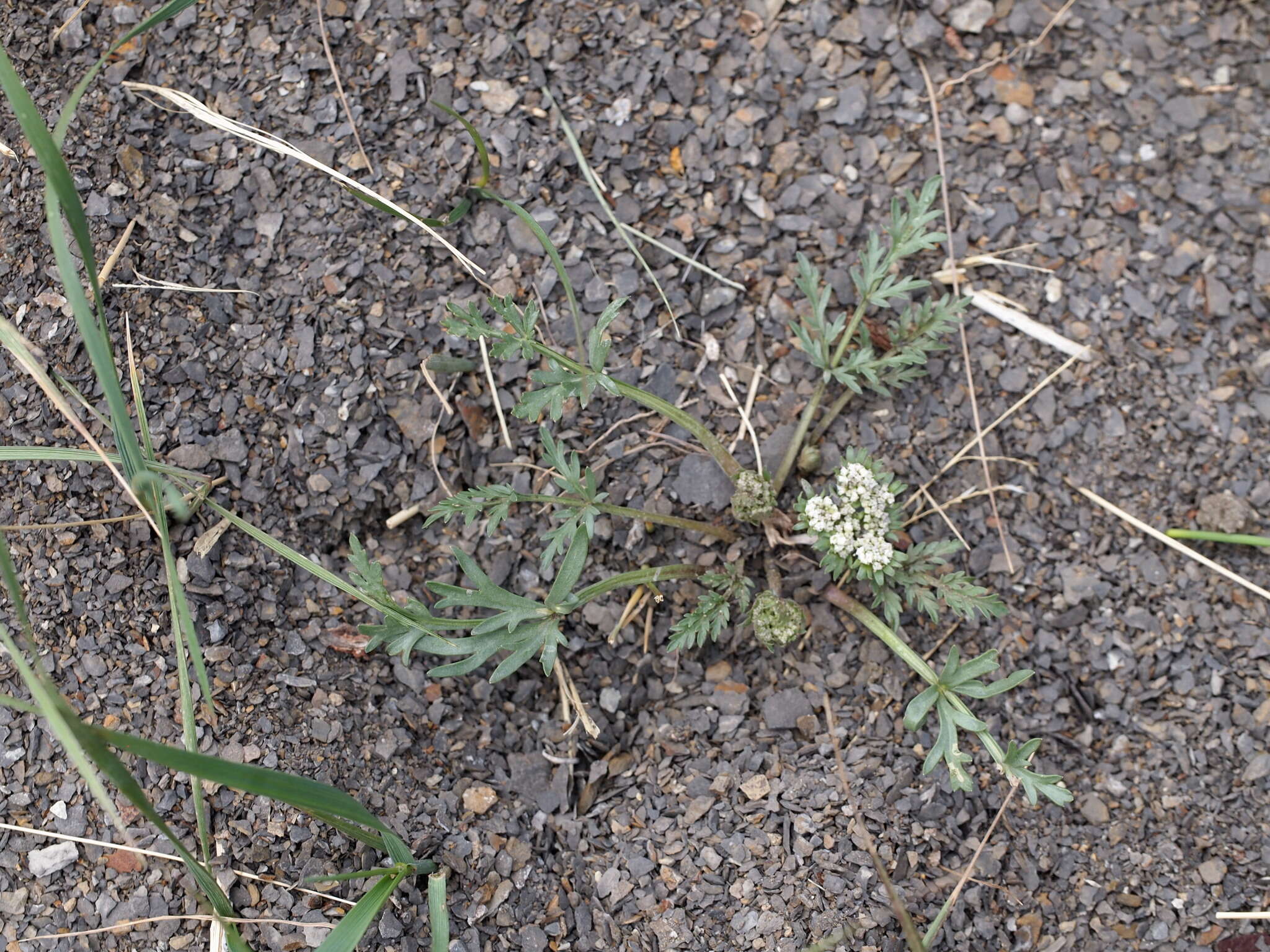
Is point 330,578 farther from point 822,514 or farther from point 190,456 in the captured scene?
point 822,514

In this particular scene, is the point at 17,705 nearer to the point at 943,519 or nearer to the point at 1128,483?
the point at 943,519

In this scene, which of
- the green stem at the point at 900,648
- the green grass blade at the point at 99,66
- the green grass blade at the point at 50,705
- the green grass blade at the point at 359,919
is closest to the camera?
the green grass blade at the point at 50,705

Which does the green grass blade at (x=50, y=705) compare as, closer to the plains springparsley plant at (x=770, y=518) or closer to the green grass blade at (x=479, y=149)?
the plains springparsley plant at (x=770, y=518)

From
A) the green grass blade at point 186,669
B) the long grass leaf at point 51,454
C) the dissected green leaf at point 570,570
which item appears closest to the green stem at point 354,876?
the green grass blade at point 186,669

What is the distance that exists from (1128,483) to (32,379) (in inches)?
116

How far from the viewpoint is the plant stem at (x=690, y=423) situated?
252 centimetres

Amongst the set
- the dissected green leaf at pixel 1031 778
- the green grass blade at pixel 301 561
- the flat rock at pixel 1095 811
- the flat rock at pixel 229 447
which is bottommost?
the flat rock at pixel 1095 811

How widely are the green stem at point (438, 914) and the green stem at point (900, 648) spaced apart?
3.96 feet

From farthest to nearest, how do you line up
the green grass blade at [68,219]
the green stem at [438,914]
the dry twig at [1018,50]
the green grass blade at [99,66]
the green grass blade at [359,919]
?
the dry twig at [1018,50] → the green stem at [438,914] → the green grass blade at [359,919] → the green grass blade at [99,66] → the green grass blade at [68,219]

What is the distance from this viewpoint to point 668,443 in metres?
2.77

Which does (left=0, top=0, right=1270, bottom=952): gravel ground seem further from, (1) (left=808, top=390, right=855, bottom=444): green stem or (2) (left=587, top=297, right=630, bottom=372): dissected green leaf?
(2) (left=587, top=297, right=630, bottom=372): dissected green leaf

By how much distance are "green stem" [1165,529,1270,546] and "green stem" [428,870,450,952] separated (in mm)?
2165

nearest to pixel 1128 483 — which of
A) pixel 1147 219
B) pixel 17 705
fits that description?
pixel 1147 219

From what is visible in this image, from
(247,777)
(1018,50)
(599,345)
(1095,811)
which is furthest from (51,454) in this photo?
(1018,50)
